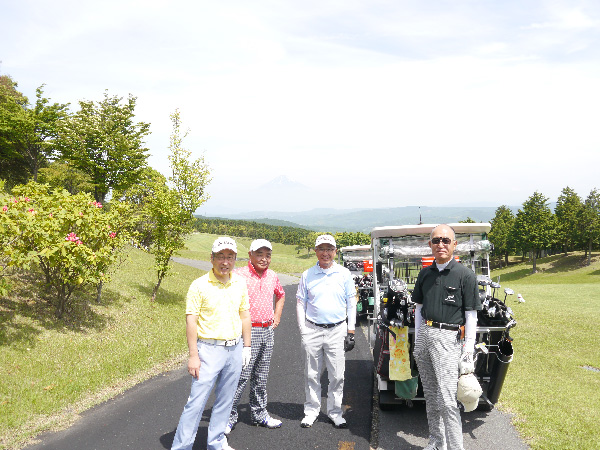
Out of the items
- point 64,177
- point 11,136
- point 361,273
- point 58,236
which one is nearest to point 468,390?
point 58,236

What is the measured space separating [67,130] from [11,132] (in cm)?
419

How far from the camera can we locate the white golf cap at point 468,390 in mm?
4402

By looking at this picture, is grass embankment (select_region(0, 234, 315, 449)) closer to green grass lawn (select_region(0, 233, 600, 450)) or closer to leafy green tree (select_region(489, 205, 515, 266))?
green grass lawn (select_region(0, 233, 600, 450))

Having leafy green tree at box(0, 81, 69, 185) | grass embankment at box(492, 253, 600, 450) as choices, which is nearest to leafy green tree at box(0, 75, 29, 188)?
leafy green tree at box(0, 81, 69, 185)

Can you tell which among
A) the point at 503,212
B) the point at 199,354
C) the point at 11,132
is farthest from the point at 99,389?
the point at 503,212

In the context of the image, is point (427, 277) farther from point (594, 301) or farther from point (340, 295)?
point (594, 301)

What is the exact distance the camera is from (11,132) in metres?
34.3

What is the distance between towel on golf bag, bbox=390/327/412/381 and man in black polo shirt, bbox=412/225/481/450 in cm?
84

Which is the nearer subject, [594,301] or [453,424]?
[453,424]

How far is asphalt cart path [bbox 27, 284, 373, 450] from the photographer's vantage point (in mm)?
4996

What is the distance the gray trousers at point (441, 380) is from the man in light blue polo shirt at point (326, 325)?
1.16 meters

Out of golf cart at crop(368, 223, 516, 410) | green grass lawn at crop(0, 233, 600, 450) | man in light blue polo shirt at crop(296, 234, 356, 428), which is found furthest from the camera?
green grass lawn at crop(0, 233, 600, 450)

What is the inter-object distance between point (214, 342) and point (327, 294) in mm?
1771

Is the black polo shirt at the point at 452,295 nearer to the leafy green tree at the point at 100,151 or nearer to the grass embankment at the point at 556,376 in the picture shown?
the grass embankment at the point at 556,376
